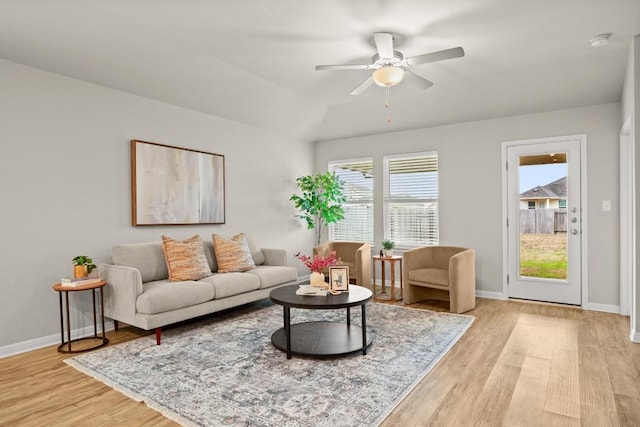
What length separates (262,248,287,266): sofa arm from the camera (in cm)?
529

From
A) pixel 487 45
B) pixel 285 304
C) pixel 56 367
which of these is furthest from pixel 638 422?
pixel 56 367

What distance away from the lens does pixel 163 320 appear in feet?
11.7

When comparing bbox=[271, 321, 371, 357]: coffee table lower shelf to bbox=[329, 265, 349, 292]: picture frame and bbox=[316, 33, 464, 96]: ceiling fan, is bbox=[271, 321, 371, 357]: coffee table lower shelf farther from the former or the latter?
bbox=[316, 33, 464, 96]: ceiling fan

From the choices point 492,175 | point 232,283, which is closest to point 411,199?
point 492,175

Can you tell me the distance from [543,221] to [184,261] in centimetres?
452

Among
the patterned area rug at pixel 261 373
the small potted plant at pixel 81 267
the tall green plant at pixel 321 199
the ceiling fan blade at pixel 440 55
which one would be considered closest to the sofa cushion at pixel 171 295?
the patterned area rug at pixel 261 373

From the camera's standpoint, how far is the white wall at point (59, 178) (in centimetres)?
345

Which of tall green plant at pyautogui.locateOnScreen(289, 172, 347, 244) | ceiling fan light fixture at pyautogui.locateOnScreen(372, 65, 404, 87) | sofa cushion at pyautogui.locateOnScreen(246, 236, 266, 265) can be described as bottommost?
sofa cushion at pyautogui.locateOnScreen(246, 236, 266, 265)

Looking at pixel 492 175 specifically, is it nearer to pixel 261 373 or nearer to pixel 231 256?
pixel 231 256

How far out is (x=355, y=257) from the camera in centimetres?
588

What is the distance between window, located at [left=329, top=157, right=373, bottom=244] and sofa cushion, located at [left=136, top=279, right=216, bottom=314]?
3.34 m

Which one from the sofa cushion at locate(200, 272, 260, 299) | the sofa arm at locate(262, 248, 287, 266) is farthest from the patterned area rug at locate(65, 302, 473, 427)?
the sofa arm at locate(262, 248, 287, 266)

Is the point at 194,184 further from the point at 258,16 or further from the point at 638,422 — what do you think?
the point at 638,422

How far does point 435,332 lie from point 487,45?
2.87 metres
